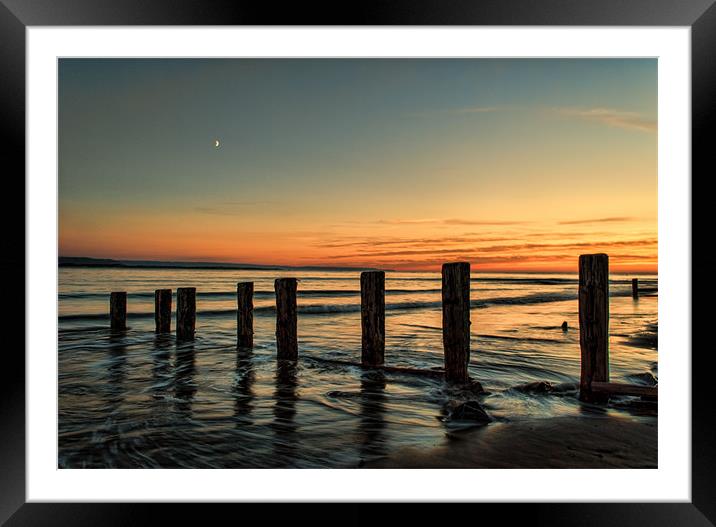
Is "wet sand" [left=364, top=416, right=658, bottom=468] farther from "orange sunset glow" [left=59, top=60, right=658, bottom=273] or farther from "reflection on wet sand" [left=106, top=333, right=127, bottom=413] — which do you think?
"orange sunset glow" [left=59, top=60, right=658, bottom=273]

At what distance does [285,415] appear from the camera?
17.1 ft

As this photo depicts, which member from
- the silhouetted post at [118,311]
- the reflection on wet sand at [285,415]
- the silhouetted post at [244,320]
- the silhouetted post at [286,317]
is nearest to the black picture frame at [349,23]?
the reflection on wet sand at [285,415]

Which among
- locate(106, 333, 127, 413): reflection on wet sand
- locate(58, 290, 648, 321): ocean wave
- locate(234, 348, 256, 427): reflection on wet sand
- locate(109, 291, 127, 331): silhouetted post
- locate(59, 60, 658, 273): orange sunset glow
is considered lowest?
locate(106, 333, 127, 413): reflection on wet sand

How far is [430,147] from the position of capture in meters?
18.4

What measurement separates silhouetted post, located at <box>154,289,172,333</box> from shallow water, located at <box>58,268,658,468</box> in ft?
1.33

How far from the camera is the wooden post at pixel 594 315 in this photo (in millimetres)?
4992

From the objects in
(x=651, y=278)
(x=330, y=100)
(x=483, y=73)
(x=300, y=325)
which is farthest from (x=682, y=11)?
(x=651, y=278)

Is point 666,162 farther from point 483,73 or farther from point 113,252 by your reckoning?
point 113,252

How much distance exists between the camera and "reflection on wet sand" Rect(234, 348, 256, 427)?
535 cm

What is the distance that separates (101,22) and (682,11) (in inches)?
109

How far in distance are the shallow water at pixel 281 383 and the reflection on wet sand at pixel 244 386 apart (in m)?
0.03

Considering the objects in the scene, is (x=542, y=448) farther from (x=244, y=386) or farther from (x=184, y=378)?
(x=184, y=378)

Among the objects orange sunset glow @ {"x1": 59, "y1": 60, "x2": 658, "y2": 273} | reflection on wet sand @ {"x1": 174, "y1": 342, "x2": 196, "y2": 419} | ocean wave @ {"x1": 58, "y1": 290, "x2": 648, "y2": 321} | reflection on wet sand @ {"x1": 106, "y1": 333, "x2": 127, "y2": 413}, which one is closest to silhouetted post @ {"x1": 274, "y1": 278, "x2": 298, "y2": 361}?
reflection on wet sand @ {"x1": 174, "y1": 342, "x2": 196, "y2": 419}

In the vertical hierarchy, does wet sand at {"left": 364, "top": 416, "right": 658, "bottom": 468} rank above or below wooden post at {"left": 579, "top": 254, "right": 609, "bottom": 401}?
below
